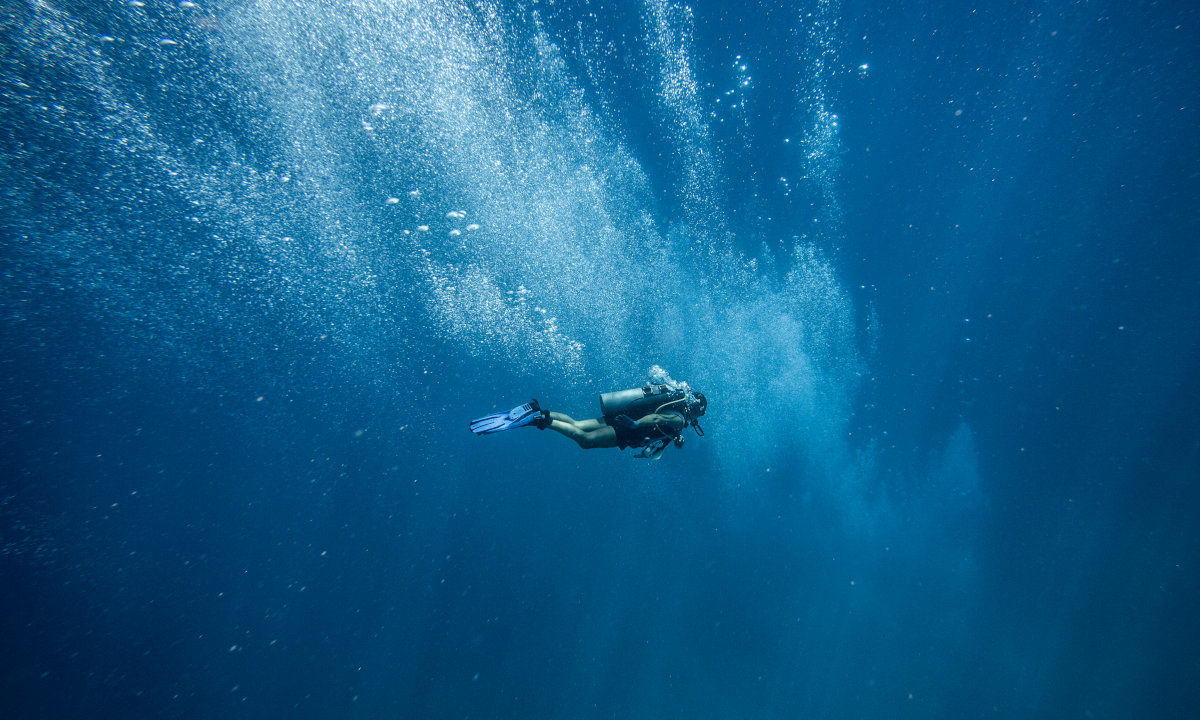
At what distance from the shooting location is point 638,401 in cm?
543

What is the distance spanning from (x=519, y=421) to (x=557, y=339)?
34.1 feet

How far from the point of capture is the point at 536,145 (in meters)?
9.14

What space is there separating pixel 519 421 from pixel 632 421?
60.8 inches

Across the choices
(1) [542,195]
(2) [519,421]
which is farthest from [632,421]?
(1) [542,195]

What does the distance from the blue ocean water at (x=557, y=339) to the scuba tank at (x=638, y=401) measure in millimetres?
6695

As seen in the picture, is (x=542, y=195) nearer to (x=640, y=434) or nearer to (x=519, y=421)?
(x=519, y=421)

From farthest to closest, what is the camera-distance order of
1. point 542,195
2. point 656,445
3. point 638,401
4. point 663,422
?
point 542,195 < point 656,445 < point 638,401 < point 663,422

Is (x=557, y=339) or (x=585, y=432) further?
(x=557, y=339)

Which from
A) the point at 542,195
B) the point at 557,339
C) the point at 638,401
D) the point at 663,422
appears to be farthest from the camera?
the point at 557,339

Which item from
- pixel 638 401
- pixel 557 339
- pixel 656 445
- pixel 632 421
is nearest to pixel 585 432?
pixel 632 421

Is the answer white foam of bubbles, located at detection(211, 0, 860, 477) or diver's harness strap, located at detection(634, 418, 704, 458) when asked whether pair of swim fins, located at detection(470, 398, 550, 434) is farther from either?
white foam of bubbles, located at detection(211, 0, 860, 477)

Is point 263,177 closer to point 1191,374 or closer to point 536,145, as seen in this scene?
point 536,145

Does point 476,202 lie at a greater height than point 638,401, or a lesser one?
greater

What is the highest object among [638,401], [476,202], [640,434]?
[476,202]
